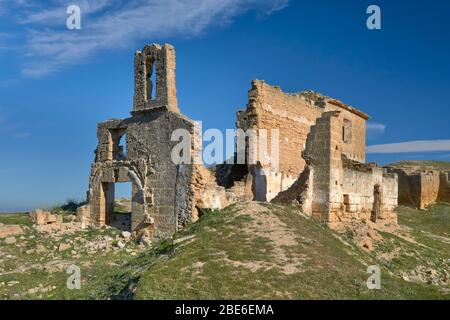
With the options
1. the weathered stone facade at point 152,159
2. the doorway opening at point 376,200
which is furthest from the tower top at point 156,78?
the doorway opening at point 376,200

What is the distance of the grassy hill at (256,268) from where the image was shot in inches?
290

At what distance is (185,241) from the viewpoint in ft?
33.0

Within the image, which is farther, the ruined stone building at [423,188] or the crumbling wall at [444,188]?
the crumbling wall at [444,188]

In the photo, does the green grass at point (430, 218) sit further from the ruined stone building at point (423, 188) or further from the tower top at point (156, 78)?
the tower top at point (156, 78)

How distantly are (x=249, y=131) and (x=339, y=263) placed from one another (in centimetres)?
1015

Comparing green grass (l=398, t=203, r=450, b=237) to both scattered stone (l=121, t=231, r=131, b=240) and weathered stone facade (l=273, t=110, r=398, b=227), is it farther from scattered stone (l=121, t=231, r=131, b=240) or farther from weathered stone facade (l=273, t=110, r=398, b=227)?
scattered stone (l=121, t=231, r=131, b=240)

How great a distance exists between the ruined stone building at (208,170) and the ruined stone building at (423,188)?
7.76 metres

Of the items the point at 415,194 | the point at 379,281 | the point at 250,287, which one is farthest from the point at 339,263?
the point at 415,194

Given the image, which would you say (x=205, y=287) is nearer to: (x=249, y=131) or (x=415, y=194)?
(x=249, y=131)

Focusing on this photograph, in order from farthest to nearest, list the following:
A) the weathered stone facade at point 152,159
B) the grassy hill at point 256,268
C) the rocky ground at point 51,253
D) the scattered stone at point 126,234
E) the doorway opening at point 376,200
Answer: the scattered stone at point 126,234 < the doorway opening at point 376,200 < the weathered stone facade at point 152,159 < the rocky ground at point 51,253 < the grassy hill at point 256,268

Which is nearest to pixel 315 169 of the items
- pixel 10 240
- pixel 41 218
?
pixel 10 240

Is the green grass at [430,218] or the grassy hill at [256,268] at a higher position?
the grassy hill at [256,268]

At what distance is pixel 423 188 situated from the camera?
26.1 m
